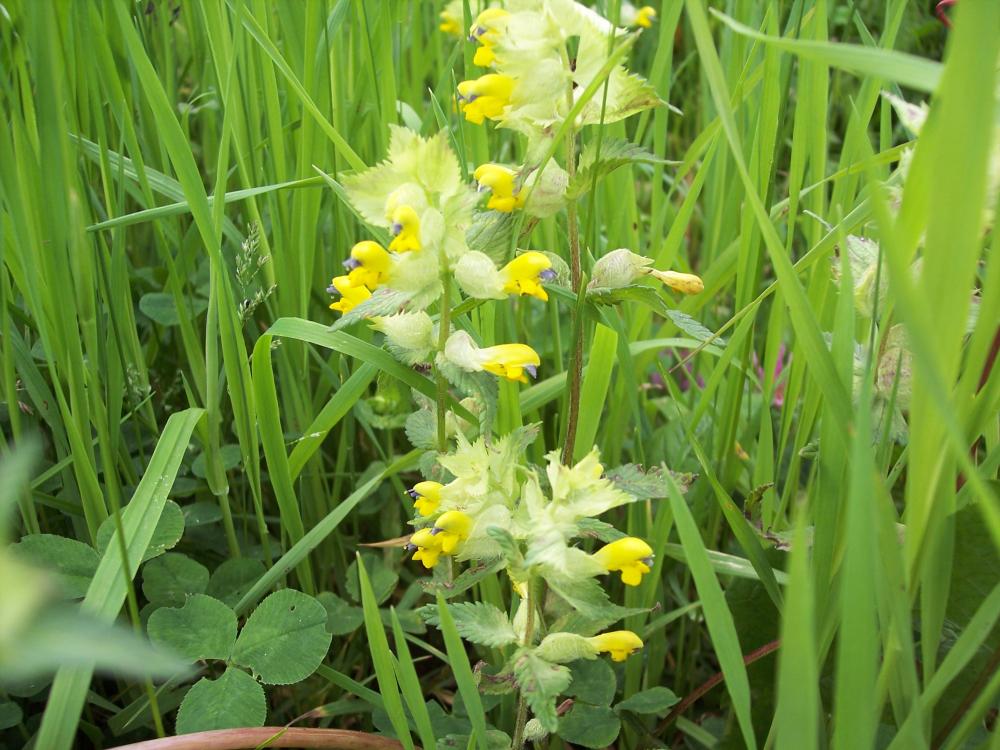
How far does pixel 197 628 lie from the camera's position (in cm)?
89

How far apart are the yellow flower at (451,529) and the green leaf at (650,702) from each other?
0.29m

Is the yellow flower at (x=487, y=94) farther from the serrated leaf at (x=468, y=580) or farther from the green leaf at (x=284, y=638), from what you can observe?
the green leaf at (x=284, y=638)

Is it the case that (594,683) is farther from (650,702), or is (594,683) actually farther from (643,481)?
Result: (643,481)

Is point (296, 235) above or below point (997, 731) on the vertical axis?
above

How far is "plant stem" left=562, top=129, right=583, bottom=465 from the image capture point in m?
0.78

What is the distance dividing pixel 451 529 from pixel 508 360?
150 mm

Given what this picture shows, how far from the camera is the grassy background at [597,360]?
542 millimetres

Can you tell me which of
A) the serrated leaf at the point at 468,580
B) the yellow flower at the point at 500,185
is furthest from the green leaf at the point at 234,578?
the yellow flower at the point at 500,185

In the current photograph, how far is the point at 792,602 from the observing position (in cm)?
47

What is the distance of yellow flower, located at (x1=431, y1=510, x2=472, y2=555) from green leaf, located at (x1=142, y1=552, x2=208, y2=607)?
396mm

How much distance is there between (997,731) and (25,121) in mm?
1100

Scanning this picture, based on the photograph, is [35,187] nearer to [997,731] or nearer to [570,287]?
[570,287]

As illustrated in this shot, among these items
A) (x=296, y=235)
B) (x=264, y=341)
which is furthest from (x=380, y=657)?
(x=296, y=235)

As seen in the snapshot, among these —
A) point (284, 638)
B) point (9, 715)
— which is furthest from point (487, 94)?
point (9, 715)
